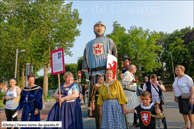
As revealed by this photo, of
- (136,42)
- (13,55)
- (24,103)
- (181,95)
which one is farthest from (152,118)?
(136,42)

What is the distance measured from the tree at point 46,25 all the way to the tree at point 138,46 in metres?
15.5

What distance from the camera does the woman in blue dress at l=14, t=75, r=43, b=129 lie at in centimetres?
421

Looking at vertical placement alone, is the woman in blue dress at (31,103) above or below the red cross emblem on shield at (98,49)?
below

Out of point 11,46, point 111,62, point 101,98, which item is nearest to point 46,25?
point 11,46

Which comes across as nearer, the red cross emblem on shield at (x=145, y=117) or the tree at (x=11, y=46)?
the red cross emblem on shield at (x=145, y=117)

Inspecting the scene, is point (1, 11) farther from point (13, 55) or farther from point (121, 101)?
point (121, 101)

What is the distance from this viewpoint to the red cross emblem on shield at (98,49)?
4953 millimetres

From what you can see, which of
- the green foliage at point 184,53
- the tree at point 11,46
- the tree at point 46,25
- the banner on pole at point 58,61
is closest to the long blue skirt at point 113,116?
the banner on pole at point 58,61

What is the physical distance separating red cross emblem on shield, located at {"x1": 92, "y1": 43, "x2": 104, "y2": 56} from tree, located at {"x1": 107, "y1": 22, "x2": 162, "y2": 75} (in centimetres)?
3028

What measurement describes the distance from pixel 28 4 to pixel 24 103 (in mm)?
19677

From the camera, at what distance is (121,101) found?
11.1 ft

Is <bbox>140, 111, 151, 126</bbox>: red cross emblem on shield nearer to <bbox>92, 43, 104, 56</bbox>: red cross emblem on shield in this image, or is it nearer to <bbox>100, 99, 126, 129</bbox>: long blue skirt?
<bbox>100, 99, 126, 129</bbox>: long blue skirt

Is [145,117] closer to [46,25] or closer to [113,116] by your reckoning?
[113,116]

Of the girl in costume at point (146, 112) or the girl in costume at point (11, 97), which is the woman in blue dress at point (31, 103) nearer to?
the girl in costume at point (11, 97)
